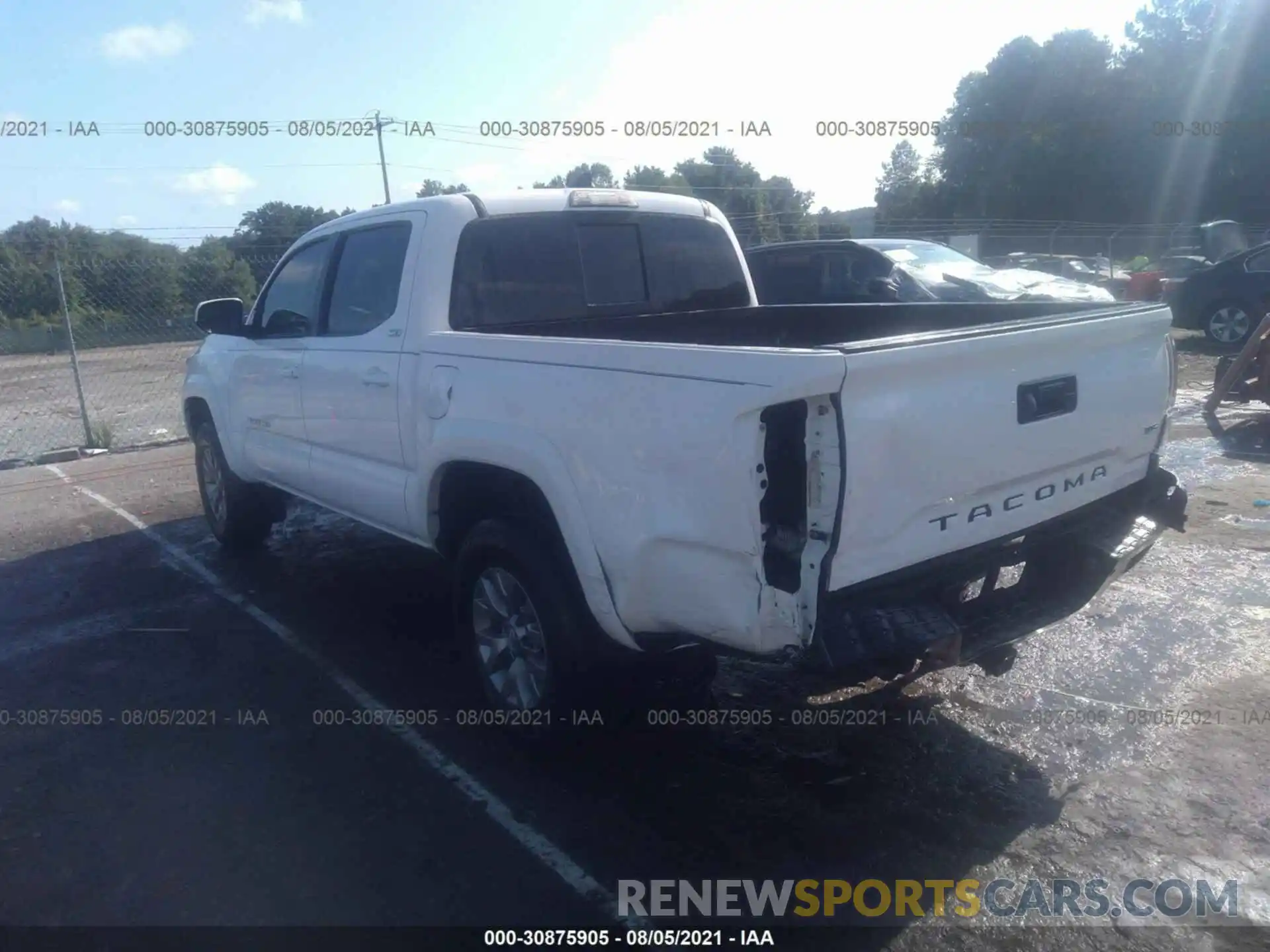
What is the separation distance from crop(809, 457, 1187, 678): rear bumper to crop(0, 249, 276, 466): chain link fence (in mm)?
8772

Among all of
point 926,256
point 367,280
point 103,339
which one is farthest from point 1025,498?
point 103,339

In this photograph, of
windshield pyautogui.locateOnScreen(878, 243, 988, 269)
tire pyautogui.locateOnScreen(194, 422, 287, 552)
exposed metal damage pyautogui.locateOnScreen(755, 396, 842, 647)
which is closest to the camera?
exposed metal damage pyautogui.locateOnScreen(755, 396, 842, 647)

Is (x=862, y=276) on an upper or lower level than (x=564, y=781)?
upper

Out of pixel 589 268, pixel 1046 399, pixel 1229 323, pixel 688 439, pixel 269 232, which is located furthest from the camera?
pixel 269 232

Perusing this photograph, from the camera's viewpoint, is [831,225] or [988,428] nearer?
[988,428]

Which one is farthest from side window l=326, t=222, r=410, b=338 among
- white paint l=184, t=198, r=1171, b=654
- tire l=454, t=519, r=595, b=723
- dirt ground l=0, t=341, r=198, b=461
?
dirt ground l=0, t=341, r=198, b=461

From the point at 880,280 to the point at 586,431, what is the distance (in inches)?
360

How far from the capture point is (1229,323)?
1508 cm

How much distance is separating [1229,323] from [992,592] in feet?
45.1

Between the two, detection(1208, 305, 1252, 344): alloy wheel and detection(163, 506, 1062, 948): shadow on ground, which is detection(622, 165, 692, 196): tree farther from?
detection(163, 506, 1062, 948): shadow on ground

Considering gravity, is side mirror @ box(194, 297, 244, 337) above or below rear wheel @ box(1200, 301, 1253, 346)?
above

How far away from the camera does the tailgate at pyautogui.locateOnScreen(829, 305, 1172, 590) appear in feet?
9.65

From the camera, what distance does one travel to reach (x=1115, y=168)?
41.7 m

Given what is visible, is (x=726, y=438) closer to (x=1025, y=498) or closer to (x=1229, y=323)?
(x=1025, y=498)
